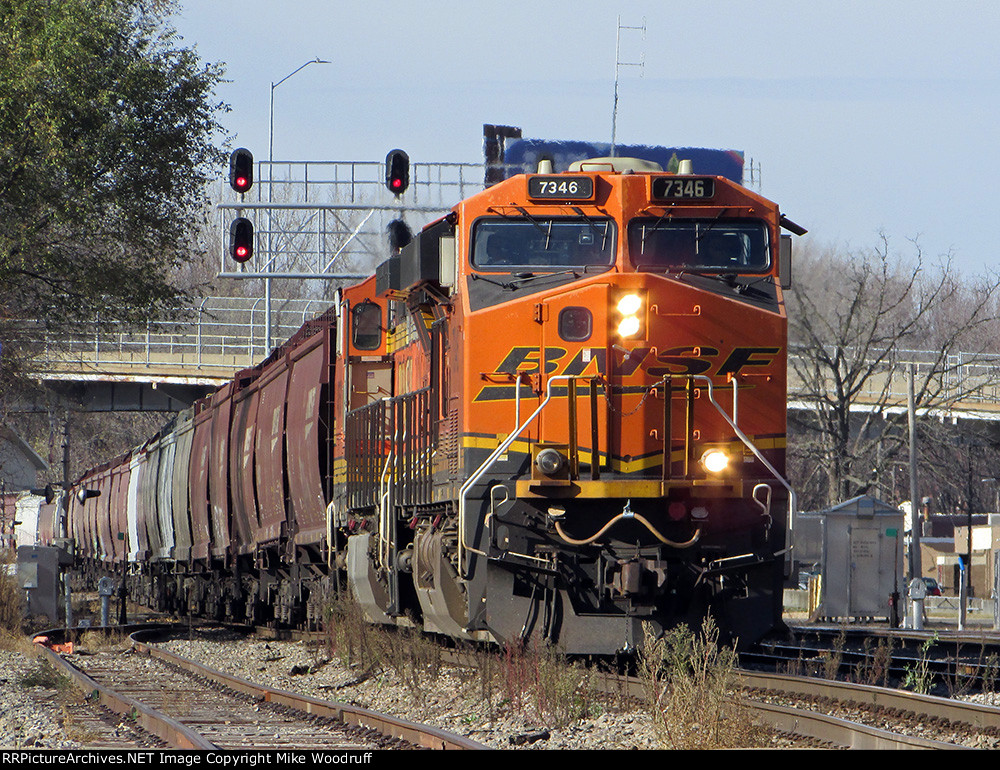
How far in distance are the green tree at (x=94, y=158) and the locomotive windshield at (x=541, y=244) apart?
1307 cm

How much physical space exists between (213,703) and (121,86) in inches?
603

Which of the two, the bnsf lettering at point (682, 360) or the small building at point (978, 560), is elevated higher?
the bnsf lettering at point (682, 360)

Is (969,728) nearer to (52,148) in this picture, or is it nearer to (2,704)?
(2,704)

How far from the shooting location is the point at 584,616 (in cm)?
1073

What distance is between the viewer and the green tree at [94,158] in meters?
22.2

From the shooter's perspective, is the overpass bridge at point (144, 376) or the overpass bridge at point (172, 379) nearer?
the overpass bridge at point (172, 379)

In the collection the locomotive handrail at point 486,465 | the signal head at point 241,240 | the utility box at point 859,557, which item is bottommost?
the utility box at point 859,557

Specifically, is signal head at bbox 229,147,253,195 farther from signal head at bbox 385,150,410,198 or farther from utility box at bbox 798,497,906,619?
utility box at bbox 798,497,906,619

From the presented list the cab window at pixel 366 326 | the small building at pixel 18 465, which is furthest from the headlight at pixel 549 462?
the small building at pixel 18 465

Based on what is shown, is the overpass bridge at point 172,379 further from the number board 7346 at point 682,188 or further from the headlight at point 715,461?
the headlight at point 715,461

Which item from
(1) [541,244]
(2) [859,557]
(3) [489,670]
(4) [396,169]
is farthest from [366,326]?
(2) [859,557]

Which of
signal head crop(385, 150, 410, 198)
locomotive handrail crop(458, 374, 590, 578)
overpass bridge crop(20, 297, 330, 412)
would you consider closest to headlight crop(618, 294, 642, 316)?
locomotive handrail crop(458, 374, 590, 578)

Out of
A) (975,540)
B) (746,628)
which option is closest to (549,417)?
(746,628)

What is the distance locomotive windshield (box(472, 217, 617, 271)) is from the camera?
440 inches
